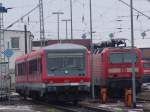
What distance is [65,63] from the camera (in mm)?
35031

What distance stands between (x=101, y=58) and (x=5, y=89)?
8585 millimetres

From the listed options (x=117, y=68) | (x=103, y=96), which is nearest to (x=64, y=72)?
(x=103, y=96)

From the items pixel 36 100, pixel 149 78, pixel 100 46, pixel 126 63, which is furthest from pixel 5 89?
pixel 149 78

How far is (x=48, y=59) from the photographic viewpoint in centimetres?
3491

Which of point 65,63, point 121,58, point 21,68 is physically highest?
point 121,58

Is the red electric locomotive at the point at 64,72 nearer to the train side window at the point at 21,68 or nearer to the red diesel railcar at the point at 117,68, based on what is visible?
the red diesel railcar at the point at 117,68

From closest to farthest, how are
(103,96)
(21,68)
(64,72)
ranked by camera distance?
(64,72) < (103,96) < (21,68)

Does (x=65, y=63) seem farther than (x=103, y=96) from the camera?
No

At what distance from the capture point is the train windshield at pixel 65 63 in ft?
114

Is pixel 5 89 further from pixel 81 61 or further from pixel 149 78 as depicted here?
pixel 149 78

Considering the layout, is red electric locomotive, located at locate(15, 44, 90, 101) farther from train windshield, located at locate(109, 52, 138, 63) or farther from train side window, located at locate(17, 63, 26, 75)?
train side window, located at locate(17, 63, 26, 75)

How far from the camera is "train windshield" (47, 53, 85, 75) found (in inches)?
1372

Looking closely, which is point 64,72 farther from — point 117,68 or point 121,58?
point 121,58

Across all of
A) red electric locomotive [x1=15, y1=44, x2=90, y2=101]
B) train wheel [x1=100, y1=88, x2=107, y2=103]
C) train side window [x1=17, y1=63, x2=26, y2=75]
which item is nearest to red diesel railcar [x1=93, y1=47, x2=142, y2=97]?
train wheel [x1=100, y1=88, x2=107, y2=103]
